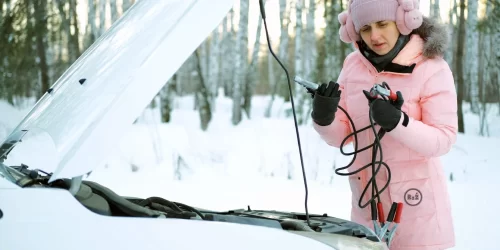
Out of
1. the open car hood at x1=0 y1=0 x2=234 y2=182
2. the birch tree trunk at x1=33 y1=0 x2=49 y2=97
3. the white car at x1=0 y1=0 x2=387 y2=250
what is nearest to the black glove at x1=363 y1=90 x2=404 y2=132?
the white car at x1=0 y1=0 x2=387 y2=250

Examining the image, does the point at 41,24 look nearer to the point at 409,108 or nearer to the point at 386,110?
the point at 409,108

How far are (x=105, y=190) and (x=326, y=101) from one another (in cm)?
100

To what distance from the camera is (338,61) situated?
17.8 meters

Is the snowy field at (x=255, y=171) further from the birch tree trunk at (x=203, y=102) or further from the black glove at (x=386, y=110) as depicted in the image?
the black glove at (x=386, y=110)

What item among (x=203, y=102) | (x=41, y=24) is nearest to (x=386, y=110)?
(x=203, y=102)

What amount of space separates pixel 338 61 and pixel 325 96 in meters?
15.5

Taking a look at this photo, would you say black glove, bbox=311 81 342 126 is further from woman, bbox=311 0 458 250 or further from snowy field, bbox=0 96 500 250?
snowy field, bbox=0 96 500 250

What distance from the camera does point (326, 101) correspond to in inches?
99.8

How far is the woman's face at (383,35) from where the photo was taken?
9.09ft

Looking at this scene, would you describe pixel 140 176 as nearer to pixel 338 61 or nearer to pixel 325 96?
pixel 325 96

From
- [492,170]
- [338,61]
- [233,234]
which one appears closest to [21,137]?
[233,234]

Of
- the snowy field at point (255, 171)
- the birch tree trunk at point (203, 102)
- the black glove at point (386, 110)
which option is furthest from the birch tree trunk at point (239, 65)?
the black glove at point (386, 110)

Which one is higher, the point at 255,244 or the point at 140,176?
the point at 255,244

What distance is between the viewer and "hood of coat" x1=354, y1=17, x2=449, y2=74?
2750 mm
